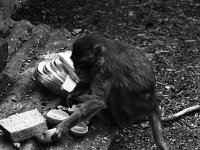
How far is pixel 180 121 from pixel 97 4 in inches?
175

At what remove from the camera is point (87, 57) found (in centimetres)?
615

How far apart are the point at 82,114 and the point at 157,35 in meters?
3.94

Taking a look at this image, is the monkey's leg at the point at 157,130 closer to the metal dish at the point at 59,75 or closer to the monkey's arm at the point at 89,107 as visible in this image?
the monkey's arm at the point at 89,107

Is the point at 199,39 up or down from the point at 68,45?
down

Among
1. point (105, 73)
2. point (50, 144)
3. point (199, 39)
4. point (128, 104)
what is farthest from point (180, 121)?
point (199, 39)

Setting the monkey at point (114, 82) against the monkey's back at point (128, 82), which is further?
the monkey's back at point (128, 82)

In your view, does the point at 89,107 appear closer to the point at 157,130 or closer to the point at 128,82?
the point at 128,82

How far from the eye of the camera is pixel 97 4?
10664mm

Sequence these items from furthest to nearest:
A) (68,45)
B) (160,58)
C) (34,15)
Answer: (34,15), (160,58), (68,45)

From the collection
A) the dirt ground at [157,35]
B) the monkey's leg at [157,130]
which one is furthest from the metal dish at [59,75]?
the monkey's leg at [157,130]

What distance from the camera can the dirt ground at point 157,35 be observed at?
22.0 feet

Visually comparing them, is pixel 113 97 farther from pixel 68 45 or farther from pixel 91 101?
pixel 68 45

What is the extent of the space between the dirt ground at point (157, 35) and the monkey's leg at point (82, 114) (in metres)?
0.66

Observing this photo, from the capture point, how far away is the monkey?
6117mm
